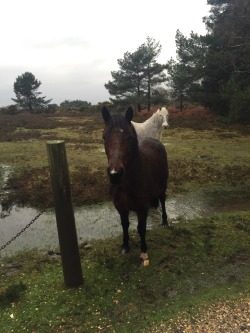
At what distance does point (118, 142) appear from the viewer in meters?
4.22

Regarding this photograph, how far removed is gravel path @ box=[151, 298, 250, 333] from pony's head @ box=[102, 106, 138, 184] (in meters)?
2.11

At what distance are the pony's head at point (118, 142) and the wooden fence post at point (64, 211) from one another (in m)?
0.74

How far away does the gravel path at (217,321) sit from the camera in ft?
12.9

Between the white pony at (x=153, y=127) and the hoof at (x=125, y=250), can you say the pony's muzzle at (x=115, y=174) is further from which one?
the white pony at (x=153, y=127)

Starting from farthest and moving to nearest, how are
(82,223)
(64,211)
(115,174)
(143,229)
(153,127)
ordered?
(153,127)
(82,223)
(143,229)
(64,211)
(115,174)

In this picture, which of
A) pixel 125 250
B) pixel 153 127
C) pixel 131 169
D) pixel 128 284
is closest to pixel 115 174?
pixel 131 169

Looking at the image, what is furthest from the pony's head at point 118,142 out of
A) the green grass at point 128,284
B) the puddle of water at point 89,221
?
the puddle of water at point 89,221

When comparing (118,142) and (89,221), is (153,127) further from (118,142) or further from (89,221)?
(118,142)

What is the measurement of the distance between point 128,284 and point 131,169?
6.39 ft

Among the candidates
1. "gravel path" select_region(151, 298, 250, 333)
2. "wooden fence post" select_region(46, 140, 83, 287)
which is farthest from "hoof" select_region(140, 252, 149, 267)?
"gravel path" select_region(151, 298, 250, 333)

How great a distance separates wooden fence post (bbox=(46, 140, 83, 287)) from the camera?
4.42 m

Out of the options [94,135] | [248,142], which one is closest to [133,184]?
[248,142]

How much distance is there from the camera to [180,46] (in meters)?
32.5

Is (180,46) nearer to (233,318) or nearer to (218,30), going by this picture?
(218,30)
